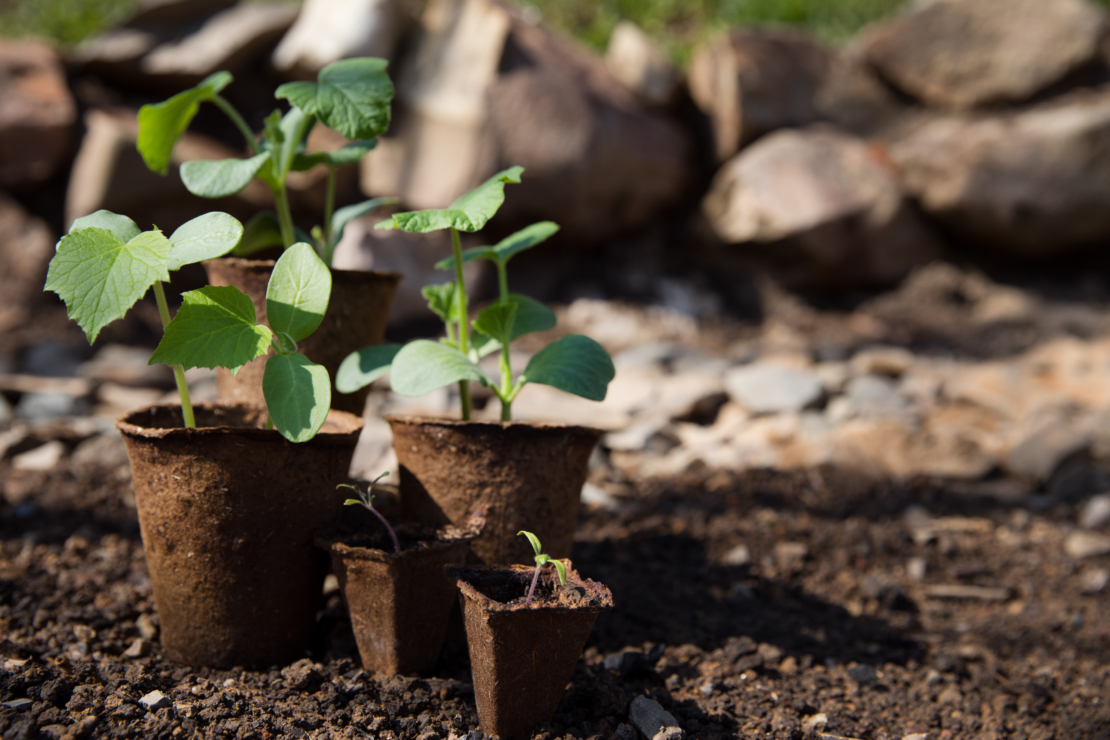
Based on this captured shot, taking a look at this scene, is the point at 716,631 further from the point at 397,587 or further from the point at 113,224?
the point at 113,224

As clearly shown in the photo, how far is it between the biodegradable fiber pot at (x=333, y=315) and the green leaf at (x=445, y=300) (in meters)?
0.11

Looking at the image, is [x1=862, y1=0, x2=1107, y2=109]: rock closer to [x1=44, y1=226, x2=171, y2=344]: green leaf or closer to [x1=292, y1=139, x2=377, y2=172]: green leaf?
[x1=292, y1=139, x2=377, y2=172]: green leaf

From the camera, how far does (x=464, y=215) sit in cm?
111

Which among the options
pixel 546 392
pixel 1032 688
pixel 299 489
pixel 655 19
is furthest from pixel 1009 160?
pixel 299 489

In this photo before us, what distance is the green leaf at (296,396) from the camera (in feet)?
3.59

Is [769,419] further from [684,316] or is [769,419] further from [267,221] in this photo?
[267,221]

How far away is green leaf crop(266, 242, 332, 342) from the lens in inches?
46.5

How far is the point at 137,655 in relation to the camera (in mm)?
1331

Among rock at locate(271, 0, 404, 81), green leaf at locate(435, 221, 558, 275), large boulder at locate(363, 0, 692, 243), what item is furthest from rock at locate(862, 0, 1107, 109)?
green leaf at locate(435, 221, 558, 275)

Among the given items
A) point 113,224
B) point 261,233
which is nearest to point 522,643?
point 113,224

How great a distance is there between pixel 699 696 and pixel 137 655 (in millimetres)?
969

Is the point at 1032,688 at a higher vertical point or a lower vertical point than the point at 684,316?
lower

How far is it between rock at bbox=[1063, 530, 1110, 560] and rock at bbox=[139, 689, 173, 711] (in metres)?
2.23

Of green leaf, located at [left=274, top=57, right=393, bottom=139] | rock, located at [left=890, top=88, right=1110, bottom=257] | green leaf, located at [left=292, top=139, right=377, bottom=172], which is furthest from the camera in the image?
rock, located at [left=890, top=88, right=1110, bottom=257]
